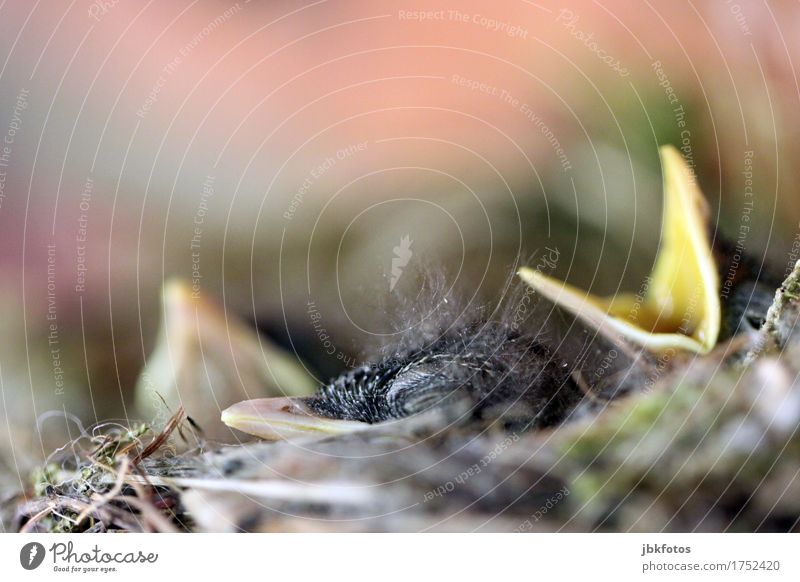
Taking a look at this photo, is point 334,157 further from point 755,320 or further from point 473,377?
point 755,320

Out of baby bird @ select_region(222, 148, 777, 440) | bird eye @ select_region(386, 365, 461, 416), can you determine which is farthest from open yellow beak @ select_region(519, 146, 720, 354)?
bird eye @ select_region(386, 365, 461, 416)

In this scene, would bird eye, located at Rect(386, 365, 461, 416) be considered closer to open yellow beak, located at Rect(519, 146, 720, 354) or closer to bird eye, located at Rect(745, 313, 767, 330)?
open yellow beak, located at Rect(519, 146, 720, 354)

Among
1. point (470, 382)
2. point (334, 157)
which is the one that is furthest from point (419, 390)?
point (334, 157)

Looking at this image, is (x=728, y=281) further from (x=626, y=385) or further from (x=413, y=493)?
(x=413, y=493)

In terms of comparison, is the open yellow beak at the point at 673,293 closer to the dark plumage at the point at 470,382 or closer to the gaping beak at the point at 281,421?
the dark plumage at the point at 470,382

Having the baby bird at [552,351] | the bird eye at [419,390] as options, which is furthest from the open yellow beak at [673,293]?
the bird eye at [419,390]

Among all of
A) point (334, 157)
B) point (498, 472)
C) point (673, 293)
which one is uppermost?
point (334, 157)
